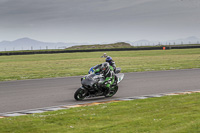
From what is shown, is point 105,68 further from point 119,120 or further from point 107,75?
point 119,120

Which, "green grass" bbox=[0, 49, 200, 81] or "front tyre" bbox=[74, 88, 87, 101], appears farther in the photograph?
"green grass" bbox=[0, 49, 200, 81]

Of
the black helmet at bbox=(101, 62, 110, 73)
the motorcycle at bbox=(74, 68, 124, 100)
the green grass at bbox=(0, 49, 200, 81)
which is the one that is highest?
the black helmet at bbox=(101, 62, 110, 73)

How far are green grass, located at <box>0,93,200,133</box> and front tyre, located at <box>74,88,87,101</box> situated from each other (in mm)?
2099

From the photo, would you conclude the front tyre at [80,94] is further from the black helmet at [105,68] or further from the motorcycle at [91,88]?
the black helmet at [105,68]

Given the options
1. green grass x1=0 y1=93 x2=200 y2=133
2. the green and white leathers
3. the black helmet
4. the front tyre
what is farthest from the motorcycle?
green grass x1=0 y1=93 x2=200 y2=133

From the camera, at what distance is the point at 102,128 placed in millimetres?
7395

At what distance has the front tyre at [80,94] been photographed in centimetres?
1261

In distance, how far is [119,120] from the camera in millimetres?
8227

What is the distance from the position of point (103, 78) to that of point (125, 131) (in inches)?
245

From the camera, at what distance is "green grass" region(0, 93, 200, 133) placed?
723cm

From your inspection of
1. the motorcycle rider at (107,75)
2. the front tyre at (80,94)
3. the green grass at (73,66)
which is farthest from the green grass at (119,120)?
the green grass at (73,66)

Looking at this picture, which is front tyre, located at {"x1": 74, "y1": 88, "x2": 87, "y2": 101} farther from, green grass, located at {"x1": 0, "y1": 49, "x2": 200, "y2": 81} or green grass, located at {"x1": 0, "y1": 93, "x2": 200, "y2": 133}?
green grass, located at {"x1": 0, "y1": 49, "x2": 200, "y2": 81}

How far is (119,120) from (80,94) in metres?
4.59

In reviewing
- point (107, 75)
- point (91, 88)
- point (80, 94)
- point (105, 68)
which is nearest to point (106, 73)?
point (107, 75)
